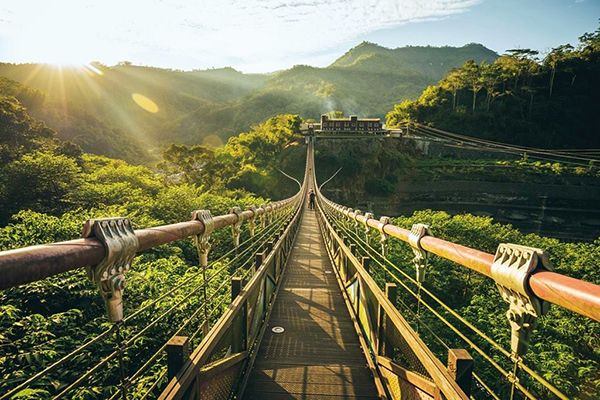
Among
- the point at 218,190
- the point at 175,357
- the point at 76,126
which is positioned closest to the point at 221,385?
the point at 175,357

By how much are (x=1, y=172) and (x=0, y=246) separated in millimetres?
9105

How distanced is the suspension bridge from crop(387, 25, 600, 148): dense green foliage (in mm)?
45478

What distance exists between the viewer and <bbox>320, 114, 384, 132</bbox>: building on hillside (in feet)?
126

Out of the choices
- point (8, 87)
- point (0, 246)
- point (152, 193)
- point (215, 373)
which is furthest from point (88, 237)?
point (8, 87)

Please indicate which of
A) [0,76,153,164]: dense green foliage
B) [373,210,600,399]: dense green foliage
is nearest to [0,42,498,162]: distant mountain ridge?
[0,76,153,164]: dense green foliage

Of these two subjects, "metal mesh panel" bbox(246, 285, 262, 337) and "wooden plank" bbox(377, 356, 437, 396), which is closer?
"wooden plank" bbox(377, 356, 437, 396)

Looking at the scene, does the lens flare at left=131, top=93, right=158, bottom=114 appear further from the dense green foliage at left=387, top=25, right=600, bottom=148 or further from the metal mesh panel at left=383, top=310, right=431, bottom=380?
the metal mesh panel at left=383, top=310, right=431, bottom=380

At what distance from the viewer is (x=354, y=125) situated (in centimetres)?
3934

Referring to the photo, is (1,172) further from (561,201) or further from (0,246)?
(561,201)

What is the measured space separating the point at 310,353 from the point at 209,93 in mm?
114481

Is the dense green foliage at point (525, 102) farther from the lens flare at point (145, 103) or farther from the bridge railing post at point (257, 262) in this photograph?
the lens flare at point (145, 103)

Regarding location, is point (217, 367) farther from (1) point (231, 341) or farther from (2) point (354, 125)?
(2) point (354, 125)

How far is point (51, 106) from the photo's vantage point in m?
36.5

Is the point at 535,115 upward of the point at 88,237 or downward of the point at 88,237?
upward
